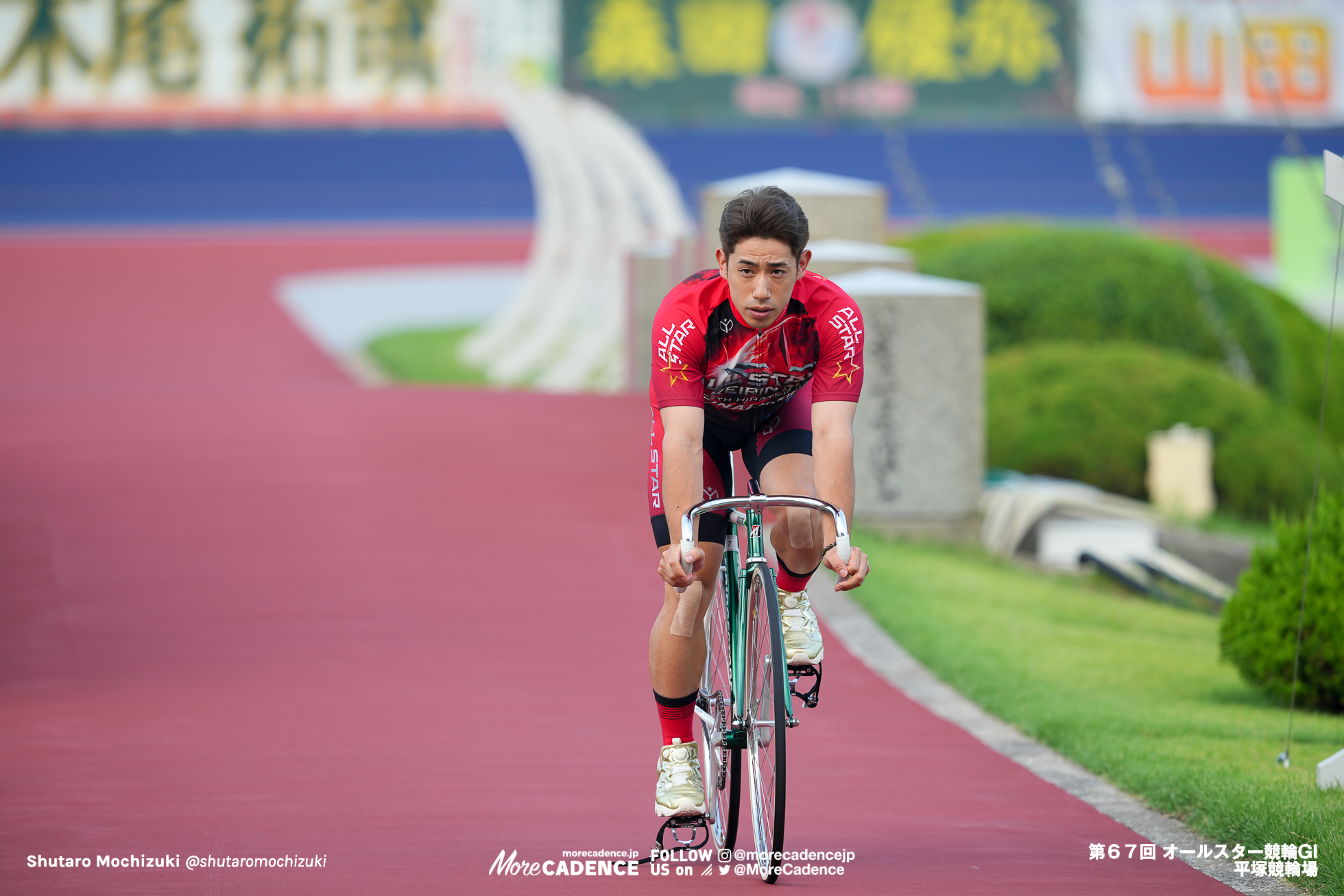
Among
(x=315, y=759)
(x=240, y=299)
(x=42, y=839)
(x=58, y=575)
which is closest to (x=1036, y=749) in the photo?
(x=315, y=759)

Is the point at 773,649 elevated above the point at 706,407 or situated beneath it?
situated beneath

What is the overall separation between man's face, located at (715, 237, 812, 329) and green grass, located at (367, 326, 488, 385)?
50.7 ft

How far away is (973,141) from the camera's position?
3462cm

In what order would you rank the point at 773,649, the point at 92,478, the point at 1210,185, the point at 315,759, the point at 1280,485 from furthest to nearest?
the point at 1210,185
the point at 1280,485
the point at 92,478
the point at 315,759
the point at 773,649

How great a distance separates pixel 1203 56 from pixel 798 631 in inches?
1226

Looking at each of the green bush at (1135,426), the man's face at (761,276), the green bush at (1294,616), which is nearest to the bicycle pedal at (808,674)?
the man's face at (761,276)

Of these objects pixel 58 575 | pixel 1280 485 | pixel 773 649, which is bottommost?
pixel 1280 485

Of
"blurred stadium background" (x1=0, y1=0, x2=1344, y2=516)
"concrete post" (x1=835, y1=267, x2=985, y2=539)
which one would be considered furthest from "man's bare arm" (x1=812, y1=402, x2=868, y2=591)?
"blurred stadium background" (x1=0, y1=0, x2=1344, y2=516)

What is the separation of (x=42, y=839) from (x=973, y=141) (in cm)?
3072

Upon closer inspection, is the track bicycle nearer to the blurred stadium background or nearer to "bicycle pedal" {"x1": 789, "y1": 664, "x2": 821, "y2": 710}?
"bicycle pedal" {"x1": 789, "y1": 664, "x2": 821, "y2": 710}

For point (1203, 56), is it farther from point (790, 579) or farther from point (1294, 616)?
point (790, 579)

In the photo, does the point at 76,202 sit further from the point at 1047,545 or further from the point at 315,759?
the point at 315,759

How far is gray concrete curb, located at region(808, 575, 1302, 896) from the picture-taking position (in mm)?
5801

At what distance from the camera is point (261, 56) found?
3278 centimetres
